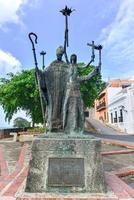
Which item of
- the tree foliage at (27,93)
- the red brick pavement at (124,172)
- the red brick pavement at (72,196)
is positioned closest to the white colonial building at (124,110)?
the tree foliage at (27,93)

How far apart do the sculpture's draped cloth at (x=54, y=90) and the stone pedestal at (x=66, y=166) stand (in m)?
0.54

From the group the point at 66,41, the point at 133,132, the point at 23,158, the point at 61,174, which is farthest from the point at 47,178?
the point at 133,132

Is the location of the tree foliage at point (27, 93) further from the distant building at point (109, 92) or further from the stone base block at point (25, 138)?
the distant building at point (109, 92)

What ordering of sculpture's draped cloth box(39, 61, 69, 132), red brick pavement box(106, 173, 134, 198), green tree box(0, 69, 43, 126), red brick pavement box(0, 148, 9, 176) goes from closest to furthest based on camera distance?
red brick pavement box(106, 173, 134, 198)
sculpture's draped cloth box(39, 61, 69, 132)
red brick pavement box(0, 148, 9, 176)
green tree box(0, 69, 43, 126)

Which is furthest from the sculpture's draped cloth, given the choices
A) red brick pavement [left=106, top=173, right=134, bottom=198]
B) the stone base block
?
the stone base block

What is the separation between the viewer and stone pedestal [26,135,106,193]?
6.12 m

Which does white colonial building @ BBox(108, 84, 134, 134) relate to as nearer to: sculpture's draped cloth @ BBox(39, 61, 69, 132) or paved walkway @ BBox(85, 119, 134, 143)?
paved walkway @ BBox(85, 119, 134, 143)

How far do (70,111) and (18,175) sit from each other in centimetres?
214

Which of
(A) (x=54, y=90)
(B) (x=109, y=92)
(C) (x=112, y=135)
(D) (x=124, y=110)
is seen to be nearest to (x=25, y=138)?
(A) (x=54, y=90)

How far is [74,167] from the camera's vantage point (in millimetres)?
6219

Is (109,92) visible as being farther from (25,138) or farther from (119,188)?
(119,188)

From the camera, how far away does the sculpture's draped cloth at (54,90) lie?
22.4 ft

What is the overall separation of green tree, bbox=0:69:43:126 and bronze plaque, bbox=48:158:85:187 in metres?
20.6

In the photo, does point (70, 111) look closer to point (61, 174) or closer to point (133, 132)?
point (61, 174)
